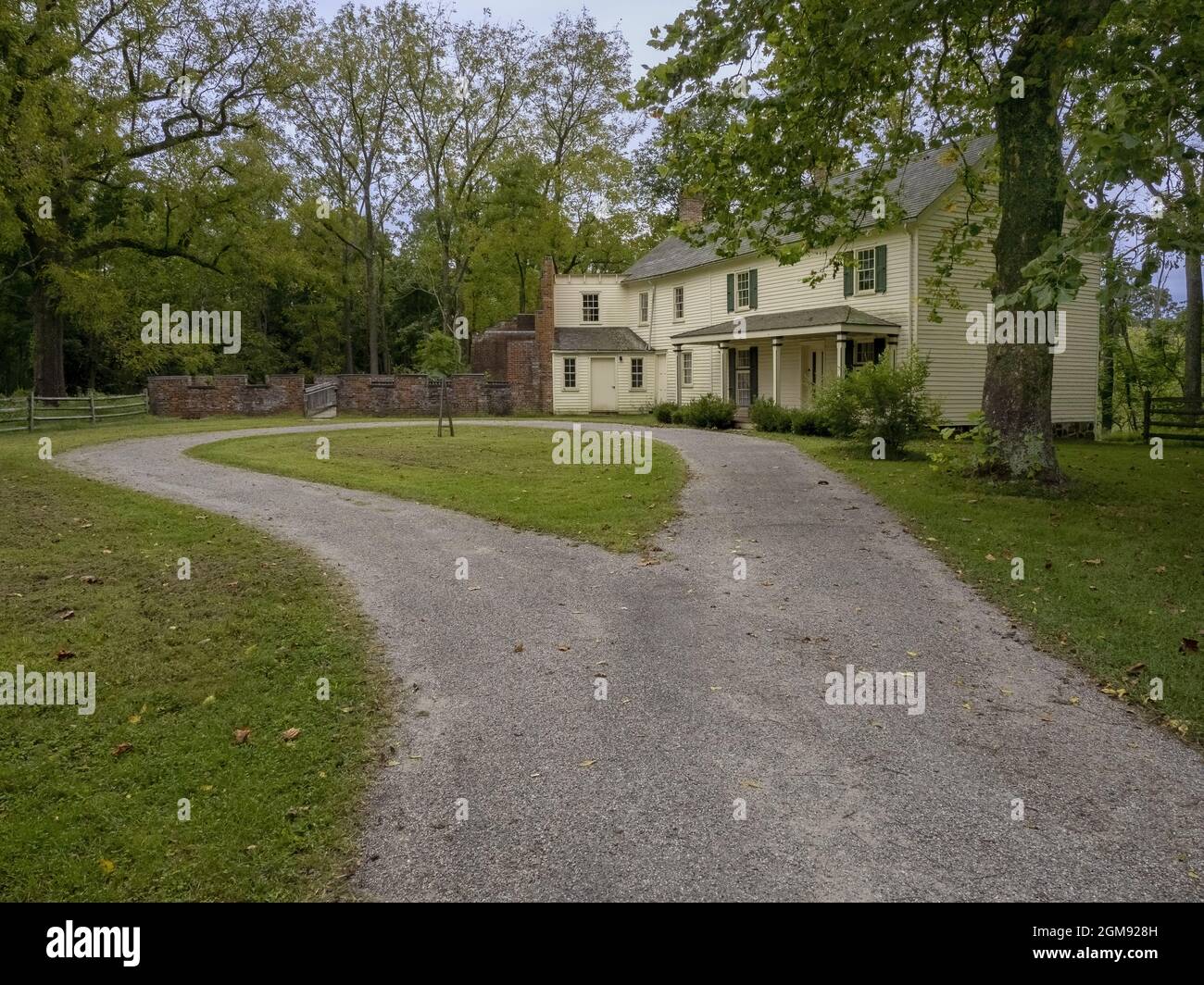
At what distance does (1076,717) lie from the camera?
5473 mm

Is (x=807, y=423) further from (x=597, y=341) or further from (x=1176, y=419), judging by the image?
(x=597, y=341)

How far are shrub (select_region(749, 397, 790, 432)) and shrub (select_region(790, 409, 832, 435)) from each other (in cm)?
36

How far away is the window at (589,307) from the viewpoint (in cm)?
3744

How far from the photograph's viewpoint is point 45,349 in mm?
29547

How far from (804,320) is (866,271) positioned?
226cm

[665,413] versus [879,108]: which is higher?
[879,108]

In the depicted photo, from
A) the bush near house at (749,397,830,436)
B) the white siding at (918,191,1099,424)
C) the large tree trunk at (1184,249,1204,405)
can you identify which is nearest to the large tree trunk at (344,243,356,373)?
the bush near house at (749,397,830,436)

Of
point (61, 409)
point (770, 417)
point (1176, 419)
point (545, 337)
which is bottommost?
point (1176, 419)

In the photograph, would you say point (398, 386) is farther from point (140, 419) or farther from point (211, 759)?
point (211, 759)

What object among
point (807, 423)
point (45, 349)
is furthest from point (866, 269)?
point (45, 349)

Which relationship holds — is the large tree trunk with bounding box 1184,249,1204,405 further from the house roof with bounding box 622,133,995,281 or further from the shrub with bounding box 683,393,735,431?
the shrub with bounding box 683,393,735,431

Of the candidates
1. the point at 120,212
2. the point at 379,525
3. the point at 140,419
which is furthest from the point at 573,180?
the point at 379,525

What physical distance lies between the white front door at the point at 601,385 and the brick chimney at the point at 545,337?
5.98 feet

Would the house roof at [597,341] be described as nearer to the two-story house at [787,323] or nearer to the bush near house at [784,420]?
the two-story house at [787,323]
